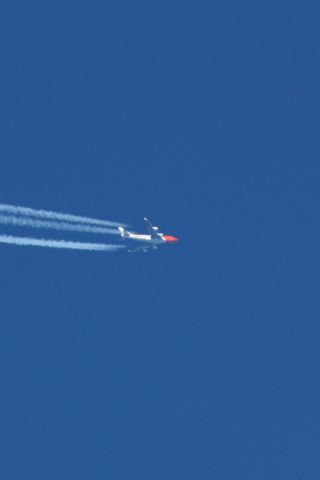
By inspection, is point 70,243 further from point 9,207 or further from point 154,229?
point 154,229

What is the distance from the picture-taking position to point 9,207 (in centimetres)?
6475

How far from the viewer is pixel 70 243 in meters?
72.9

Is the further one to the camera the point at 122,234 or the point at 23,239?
the point at 122,234

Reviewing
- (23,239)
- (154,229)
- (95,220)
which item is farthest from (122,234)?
(23,239)

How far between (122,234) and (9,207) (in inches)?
982

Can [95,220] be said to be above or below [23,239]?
above

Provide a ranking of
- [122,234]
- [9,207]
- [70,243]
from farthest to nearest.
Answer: [122,234]
[70,243]
[9,207]

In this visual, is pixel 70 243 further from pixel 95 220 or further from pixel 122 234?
pixel 122 234

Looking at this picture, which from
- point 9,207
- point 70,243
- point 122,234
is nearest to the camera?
point 9,207

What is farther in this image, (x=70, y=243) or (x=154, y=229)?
(x=154, y=229)

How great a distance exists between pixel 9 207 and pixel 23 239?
3.20 meters

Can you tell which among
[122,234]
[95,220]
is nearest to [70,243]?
[95,220]

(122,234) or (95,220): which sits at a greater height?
(122,234)

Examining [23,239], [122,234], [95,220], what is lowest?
[23,239]
